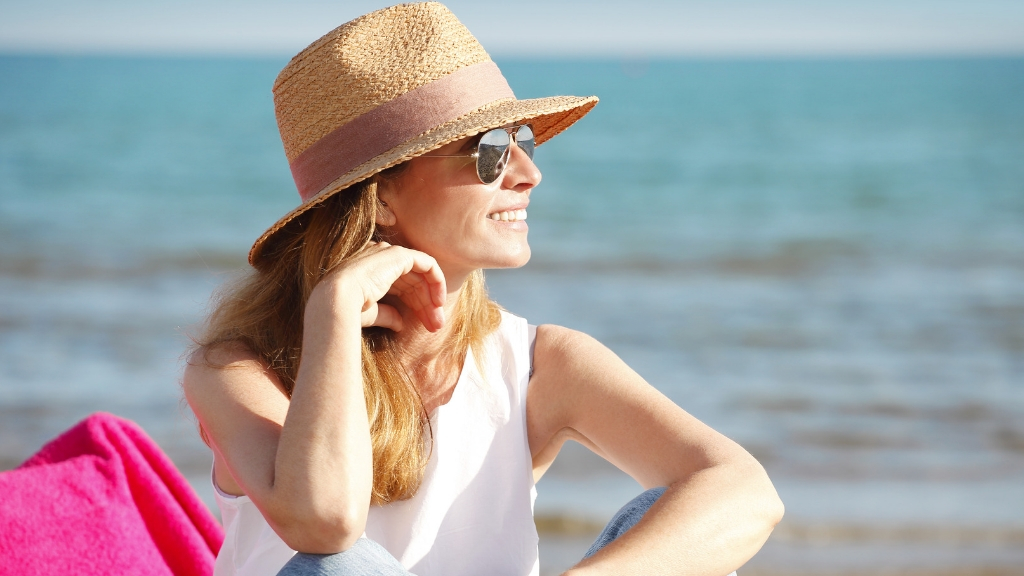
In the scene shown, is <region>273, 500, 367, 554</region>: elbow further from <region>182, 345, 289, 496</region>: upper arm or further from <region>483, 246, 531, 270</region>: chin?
<region>483, 246, 531, 270</region>: chin

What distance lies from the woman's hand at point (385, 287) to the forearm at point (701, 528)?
2.29ft

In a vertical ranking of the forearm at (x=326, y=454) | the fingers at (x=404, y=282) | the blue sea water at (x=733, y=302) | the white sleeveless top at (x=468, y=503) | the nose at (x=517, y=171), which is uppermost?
the nose at (x=517, y=171)

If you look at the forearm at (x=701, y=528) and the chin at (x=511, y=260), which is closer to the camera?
the forearm at (x=701, y=528)

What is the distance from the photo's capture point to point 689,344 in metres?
6.93

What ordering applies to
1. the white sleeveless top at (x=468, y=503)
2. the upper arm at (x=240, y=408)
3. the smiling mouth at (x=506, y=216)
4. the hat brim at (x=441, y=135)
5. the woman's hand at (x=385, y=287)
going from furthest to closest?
1. the smiling mouth at (x=506, y=216)
2. the white sleeveless top at (x=468, y=503)
3. the hat brim at (x=441, y=135)
4. the woman's hand at (x=385, y=287)
5. the upper arm at (x=240, y=408)

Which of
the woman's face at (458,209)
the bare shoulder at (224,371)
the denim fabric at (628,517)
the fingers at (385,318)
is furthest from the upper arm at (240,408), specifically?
the denim fabric at (628,517)

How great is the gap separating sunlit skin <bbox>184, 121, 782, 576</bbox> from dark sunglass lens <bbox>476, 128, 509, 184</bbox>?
3 cm

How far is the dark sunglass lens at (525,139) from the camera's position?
2365mm

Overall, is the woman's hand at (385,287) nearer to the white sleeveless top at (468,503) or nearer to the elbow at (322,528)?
the white sleeveless top at (468,503)

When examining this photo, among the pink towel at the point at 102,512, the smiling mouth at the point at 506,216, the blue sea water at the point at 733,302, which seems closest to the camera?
the smiling mouth at the point at 506,216

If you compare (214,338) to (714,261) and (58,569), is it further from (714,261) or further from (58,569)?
(714,261)

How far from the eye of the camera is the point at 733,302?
835 cm

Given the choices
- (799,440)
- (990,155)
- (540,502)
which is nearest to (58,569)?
(540,502)

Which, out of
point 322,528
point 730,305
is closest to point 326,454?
point 322,528
